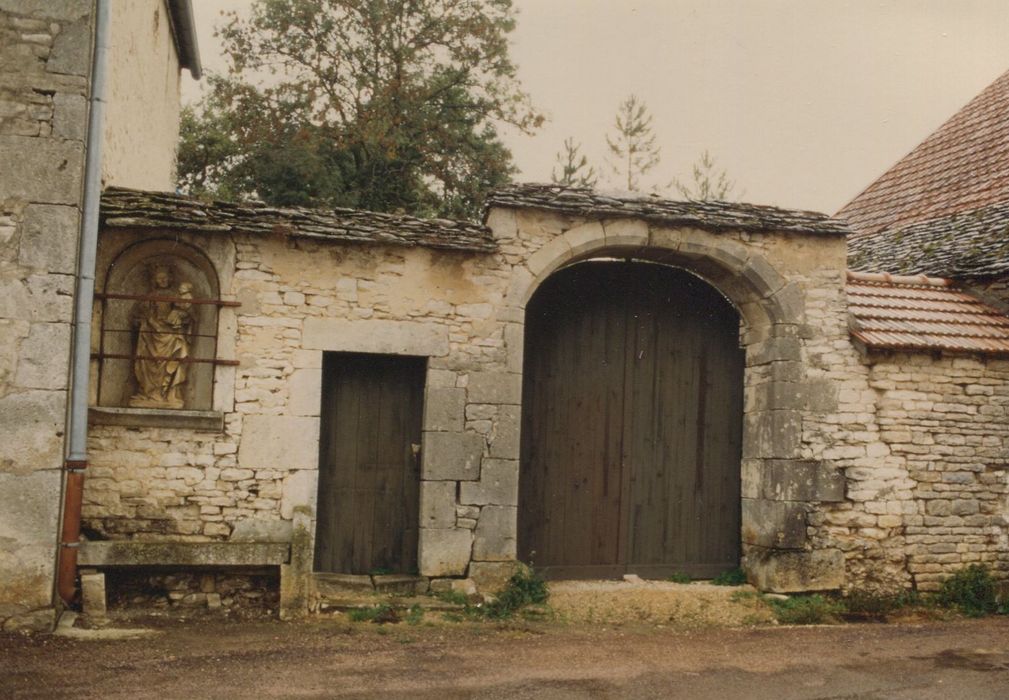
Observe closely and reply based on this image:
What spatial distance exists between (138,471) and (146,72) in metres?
4.14

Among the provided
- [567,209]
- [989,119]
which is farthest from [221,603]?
[989,119]

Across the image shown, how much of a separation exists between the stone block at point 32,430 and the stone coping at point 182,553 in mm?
611

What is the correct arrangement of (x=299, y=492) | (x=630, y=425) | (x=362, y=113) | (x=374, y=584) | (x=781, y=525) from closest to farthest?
(x=299, y=492), (x=374, y=584), (x=781, y=525), (x=630, y=425), (x=362, y=113)

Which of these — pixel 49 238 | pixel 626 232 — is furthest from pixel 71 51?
pixel 626 232

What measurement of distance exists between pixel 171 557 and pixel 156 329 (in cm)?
165

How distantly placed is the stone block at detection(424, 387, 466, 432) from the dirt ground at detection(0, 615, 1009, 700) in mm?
1473

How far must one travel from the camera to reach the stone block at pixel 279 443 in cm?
667

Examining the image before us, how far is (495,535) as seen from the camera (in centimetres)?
704

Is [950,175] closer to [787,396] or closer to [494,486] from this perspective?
[787,396]

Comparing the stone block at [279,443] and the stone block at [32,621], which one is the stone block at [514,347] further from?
the stone block at [32,621]

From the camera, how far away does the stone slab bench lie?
6.11m

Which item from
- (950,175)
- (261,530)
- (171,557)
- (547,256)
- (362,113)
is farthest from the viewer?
(362,113)

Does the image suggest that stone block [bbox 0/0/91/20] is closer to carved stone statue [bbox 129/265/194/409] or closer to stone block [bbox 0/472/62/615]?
carved stone statue [bbox 129/265/194/409]

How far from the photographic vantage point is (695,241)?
752 centimetres
